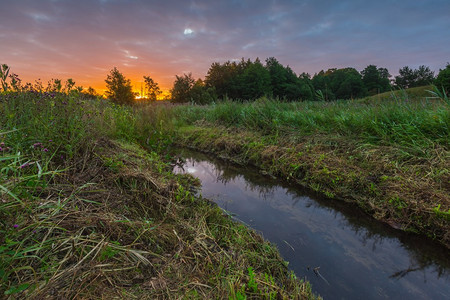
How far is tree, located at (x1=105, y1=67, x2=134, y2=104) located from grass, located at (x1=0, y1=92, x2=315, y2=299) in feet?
79.1

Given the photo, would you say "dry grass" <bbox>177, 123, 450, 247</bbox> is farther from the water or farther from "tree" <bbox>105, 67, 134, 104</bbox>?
"tree" <bbox>105, 67, 134, 104</bbox>

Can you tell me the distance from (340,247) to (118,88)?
28.0m

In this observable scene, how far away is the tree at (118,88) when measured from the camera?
959 inches

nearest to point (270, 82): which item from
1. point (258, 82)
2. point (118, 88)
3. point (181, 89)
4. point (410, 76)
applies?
point (258, 82)

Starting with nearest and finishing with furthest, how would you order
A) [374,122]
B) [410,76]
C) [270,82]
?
1. [374,122]
2. [270,82]
3. [410,76]

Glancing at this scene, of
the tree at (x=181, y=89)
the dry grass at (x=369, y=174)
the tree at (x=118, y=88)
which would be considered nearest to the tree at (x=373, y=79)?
the tree at (x=181, y=89)

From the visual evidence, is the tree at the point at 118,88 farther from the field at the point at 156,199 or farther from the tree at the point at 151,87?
the field at the point at 156,199

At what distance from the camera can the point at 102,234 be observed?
5.00 feet

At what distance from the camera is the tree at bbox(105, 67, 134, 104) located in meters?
24.4

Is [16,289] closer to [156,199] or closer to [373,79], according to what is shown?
[156,199]

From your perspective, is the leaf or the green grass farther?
the green grass

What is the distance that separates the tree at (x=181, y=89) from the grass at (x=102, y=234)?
4089cm

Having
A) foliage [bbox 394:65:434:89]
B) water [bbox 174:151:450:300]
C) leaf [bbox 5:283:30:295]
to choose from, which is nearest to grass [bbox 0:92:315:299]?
leaf [bbox 5:283:30:295]

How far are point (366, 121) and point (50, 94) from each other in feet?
18.3
